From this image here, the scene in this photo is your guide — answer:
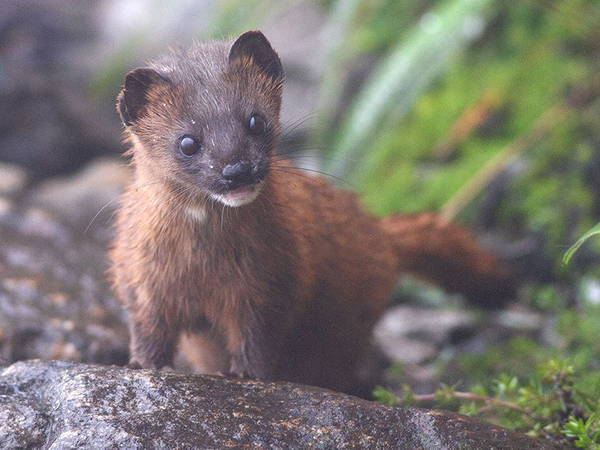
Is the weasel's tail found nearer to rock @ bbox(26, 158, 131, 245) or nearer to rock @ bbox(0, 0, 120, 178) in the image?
rock @ bbox(26, 158, 131, 245)

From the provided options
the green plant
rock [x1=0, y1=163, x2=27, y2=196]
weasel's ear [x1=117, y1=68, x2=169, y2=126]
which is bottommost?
rock [x1=0, y1=163, x2=27, y2=196]

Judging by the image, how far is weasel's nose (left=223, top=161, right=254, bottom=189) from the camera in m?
3.92

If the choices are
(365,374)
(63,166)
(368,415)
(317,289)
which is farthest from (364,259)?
(63,166)

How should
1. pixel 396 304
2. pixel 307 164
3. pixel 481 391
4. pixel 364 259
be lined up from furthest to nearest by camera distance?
pixel 307 164, pixel 396 304, pixel 364 259, pixel 481 391

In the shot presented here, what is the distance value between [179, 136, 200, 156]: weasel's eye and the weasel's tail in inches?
113

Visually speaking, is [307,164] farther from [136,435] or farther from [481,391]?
[136,435]

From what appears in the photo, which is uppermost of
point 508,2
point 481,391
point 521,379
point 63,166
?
point 508,2

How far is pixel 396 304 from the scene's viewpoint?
27.9ft

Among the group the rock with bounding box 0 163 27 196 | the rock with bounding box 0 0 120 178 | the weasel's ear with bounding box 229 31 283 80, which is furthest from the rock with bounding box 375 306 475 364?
the rock with bounding box 0 163 27 196

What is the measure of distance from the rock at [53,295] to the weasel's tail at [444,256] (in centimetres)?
236

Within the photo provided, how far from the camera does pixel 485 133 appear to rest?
8.53 metres

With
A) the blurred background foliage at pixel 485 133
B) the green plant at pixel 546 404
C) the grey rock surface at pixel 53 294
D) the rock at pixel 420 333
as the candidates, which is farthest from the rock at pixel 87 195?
the green plant at pixel 546 404

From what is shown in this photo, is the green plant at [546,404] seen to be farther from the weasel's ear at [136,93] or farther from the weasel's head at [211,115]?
the weasel's ear at [136,93]

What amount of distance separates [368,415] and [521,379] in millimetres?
2699
